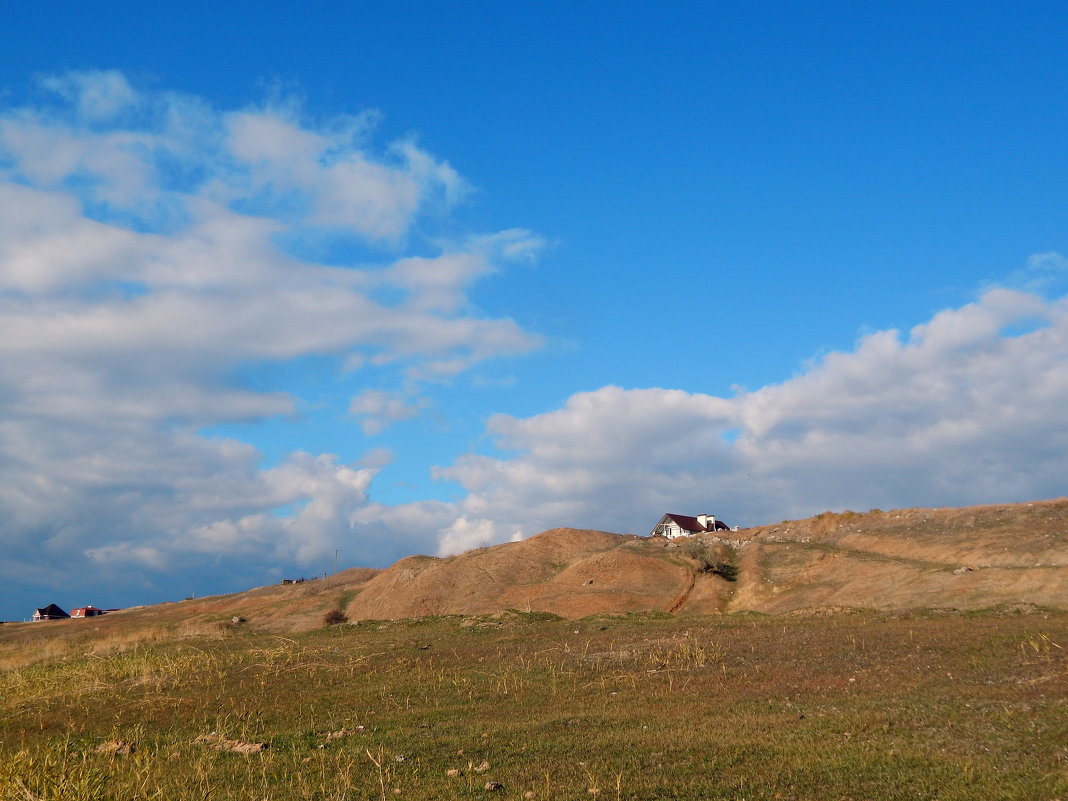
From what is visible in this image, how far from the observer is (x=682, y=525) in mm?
108062

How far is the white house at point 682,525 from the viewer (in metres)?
107

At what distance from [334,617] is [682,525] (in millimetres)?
56291

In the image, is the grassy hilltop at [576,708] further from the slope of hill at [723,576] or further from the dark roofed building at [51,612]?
the dark roofed building at [51,612]

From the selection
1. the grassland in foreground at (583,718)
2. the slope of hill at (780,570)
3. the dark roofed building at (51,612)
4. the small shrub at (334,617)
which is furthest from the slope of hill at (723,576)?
the dark roofed building at (51,612)

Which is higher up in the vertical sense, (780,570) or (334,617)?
(780,570)

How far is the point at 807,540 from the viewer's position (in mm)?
68500

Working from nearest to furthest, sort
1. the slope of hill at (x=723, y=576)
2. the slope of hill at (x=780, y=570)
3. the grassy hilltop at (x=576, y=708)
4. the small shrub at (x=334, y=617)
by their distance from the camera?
the grassy hilltop at (x=576, y=708) → the slope of hill at (x=780, y=570) → the slope of hill at (x=723, y=576) → the small shrub at (x=334, y=617)

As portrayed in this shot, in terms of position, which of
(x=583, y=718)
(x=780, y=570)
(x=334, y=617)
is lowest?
(x=583, y=718)

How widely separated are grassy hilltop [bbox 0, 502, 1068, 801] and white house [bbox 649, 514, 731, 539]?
6303cm

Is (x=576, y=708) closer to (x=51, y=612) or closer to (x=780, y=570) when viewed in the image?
(x=780, y=570)

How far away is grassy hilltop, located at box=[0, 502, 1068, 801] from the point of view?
12.9 metres

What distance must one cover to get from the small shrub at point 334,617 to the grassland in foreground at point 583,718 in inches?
1251

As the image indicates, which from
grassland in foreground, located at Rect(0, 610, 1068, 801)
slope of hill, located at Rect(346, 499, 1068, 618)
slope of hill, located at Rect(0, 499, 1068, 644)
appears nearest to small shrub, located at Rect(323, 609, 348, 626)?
slope of hill, located at Rect(0, 499, 1068, 644)

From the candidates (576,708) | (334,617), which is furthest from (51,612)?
(576,708)
